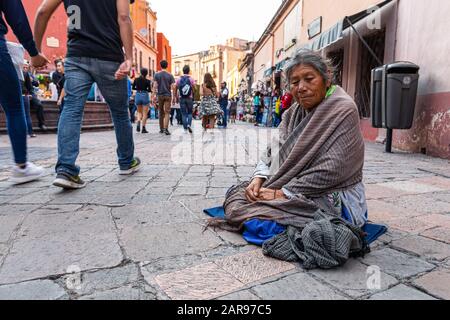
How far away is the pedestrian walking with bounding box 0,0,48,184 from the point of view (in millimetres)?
3043

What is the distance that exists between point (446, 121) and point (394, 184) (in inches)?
95.4

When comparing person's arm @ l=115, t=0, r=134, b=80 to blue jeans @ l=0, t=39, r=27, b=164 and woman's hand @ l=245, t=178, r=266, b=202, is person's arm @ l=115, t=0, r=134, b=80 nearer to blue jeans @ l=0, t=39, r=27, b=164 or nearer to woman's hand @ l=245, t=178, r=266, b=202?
blue jeans @ l=0, t=39, r=27, b=164

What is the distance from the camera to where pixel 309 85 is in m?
1.99

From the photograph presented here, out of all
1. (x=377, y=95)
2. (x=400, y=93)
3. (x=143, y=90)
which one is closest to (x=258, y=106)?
(x=143, y=90)

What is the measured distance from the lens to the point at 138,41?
107ft

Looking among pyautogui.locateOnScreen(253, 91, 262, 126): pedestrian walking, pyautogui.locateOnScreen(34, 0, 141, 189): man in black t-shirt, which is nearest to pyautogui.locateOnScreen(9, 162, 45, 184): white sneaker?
pyautogui.locateOnScreen(34, 0, 141, 189): man in black t-shirt

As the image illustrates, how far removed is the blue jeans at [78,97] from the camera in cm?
290

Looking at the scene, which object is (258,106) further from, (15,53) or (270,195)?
(270,195)

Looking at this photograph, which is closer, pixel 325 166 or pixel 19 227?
pixel 325 166

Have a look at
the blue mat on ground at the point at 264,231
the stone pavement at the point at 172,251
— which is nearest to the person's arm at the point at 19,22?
the stone pavement at the point at 172,251

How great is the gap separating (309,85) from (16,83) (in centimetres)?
255
